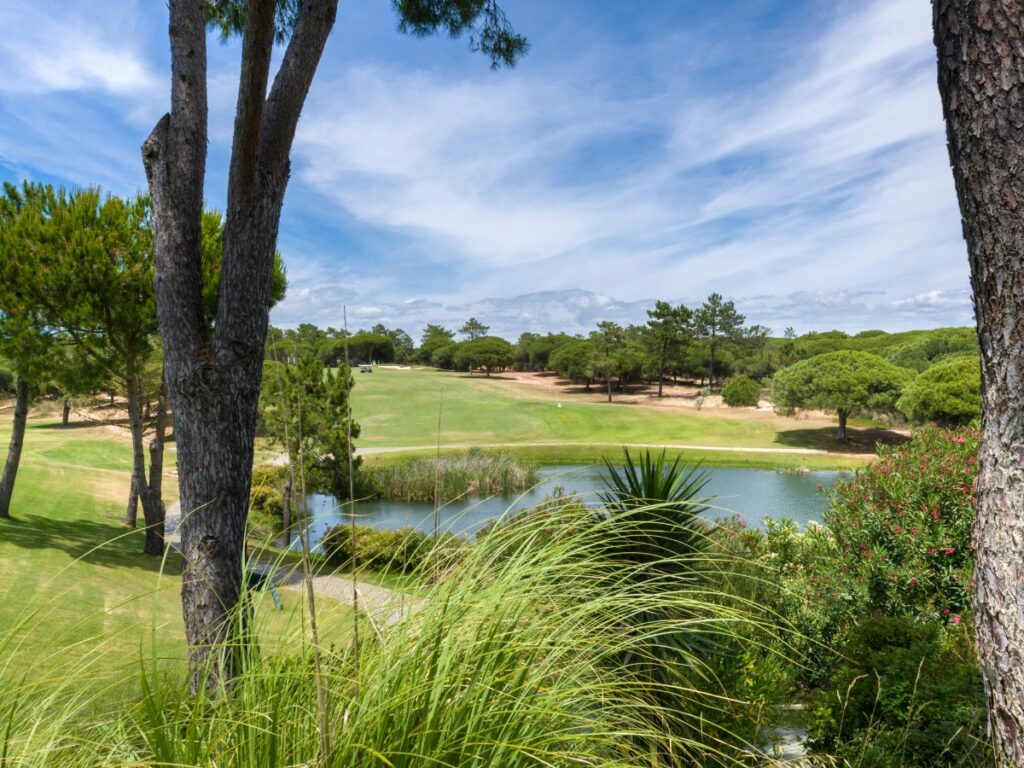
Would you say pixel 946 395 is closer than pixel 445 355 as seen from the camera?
Yes

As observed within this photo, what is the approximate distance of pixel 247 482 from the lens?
11.1 ft

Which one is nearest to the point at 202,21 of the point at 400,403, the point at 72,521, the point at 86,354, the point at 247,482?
the point at 247,482

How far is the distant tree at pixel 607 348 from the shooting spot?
53.6 metres

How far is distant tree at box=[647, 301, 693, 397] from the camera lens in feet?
178

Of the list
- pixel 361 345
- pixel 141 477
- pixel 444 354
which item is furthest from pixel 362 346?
pixel 444 354

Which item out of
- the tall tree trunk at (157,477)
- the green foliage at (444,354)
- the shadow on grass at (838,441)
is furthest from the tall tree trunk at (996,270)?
the green foliage at (444,354)

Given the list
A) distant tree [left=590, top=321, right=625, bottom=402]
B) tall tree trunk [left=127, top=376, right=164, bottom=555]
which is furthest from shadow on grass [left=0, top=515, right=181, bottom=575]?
distant tree [left=590, top=321, right=625, bottom=402]

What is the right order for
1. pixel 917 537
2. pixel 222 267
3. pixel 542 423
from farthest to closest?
pixel 542 423
pixel 917 537
pixel 222 267

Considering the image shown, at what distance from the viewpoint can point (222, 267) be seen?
3281 millimetres

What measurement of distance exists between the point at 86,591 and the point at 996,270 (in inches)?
440

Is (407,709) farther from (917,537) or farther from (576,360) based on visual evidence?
(576,360)

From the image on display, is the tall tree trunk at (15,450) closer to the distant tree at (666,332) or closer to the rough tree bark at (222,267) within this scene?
the rough tree bark at (222,267)

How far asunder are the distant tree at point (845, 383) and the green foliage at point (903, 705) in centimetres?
3313

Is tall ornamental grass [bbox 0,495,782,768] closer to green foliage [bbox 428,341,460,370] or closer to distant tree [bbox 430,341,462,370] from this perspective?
green foliage [bbox 428,341,460,370]
